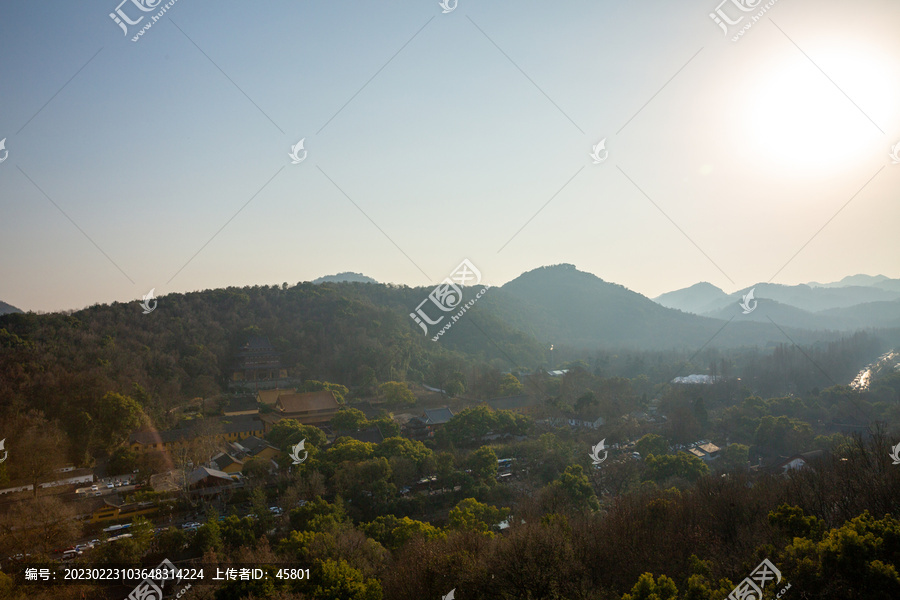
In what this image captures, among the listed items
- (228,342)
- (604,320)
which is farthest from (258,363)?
(604,320)

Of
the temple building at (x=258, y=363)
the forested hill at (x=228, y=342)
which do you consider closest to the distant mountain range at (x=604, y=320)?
the forested hill at (x=228, y=342)

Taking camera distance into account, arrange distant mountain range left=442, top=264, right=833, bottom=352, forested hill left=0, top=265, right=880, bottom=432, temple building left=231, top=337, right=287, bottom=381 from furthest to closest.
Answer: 1. distant mountain range left=442, top=264, right=833, bottom=352
2. temple building left=231, top=337, right=287, bottom=381
3. forested hill left=0, top=265, right=880, bottom=432

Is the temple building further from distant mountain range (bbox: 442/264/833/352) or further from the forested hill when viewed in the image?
distant mountain range (bbox: 442/264/833/352)

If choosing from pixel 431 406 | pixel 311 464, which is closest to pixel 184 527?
pixel 311 464

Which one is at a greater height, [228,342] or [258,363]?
[228,342]

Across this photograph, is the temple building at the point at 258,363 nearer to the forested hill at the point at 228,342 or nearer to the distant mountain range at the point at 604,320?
the forested hill at the point at 228,342

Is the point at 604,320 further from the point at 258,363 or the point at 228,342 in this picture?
the point at 228,342

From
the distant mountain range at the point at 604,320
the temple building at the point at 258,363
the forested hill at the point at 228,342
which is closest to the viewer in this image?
the forested hill at the point at 228,342

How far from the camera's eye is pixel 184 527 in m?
15.1

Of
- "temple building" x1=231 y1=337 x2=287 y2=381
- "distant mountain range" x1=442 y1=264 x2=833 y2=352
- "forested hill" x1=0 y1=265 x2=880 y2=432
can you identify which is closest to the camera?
"forested hill" x1=0 y1=265 x2=880 y2=432

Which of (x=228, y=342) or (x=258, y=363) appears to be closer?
(x=258, y=363)

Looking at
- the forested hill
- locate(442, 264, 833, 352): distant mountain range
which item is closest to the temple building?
the forested hill

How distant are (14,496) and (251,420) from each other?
11.7 metres

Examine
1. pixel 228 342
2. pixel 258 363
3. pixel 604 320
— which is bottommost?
pixel 258 363
